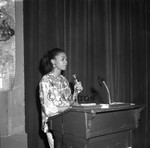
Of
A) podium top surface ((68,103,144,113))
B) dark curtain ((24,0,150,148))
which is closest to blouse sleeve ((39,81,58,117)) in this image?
podium top surface ((68,103,144,113))

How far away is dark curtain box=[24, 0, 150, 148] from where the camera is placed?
12.1ft

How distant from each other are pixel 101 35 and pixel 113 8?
2.15ft

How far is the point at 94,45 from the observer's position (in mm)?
4539

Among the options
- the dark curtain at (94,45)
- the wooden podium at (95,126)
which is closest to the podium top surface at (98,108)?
the wooden podium at (95,126)

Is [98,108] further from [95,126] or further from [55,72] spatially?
[55,72]

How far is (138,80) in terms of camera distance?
5.43m

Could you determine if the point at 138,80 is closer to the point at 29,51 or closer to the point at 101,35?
the point at 101,35

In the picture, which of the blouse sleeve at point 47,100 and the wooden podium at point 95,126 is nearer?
the wooden podium at point 95,126

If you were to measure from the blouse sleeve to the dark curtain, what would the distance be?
25.5 inches

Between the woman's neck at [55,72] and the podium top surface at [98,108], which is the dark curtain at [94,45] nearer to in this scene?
the woman's neck at [55,72]

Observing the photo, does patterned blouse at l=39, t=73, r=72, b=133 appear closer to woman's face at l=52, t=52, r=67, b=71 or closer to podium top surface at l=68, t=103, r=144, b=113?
woman's face at l=52, t=52, r=67, b=71

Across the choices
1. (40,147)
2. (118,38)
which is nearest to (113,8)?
(118,38)

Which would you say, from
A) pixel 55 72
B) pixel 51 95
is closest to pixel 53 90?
pixel 51 95

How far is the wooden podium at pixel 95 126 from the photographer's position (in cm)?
265
